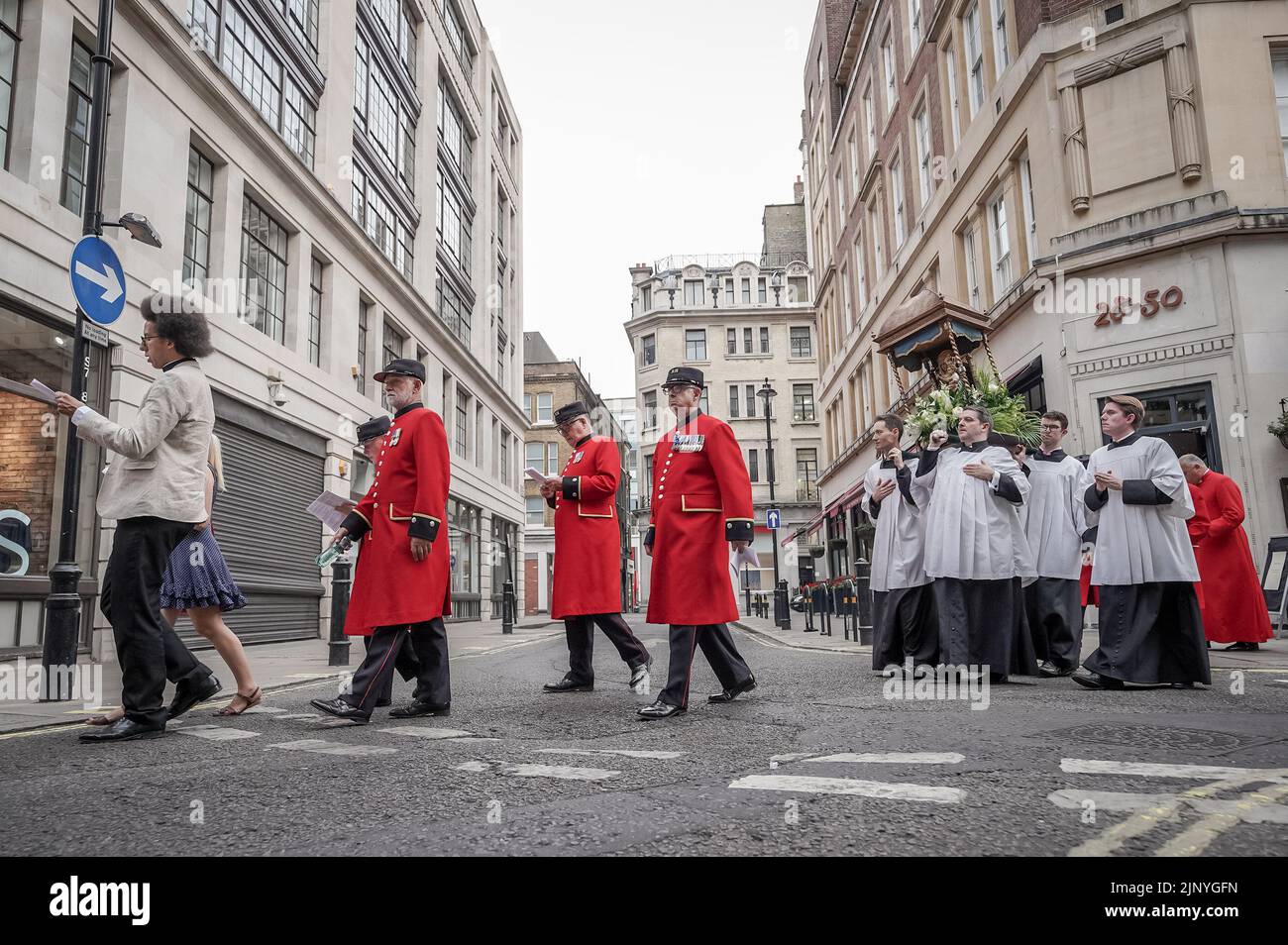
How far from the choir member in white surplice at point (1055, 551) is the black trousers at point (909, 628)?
2.99ft

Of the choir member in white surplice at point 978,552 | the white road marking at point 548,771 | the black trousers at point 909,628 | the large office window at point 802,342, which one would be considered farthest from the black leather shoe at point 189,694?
the large office window at point 802,342

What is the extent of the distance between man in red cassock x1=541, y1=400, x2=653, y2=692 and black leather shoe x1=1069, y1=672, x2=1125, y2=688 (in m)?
3.01

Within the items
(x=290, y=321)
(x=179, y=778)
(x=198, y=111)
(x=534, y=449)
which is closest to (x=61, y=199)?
(x=198, y=111)

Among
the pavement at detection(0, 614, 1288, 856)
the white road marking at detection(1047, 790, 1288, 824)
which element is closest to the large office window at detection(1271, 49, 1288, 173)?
the pavement at detection(0, 614, 1288, 856)

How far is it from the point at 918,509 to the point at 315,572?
13.0 m

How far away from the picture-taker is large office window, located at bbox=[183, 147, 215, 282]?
1334cm

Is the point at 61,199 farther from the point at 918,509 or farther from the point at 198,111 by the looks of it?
the point at 918,509

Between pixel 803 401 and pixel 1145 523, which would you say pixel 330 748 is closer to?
pixel 1145 523

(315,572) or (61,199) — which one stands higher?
(61,199)

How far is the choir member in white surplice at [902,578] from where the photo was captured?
725 cm

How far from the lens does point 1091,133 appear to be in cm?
1443

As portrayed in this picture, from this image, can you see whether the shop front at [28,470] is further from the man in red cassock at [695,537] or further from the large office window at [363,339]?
the large office window at [363,339]

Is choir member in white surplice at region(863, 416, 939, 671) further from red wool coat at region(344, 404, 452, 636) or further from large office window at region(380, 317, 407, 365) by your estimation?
large office window at region(380, 317, 407, 365)

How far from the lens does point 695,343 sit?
5797 cm
